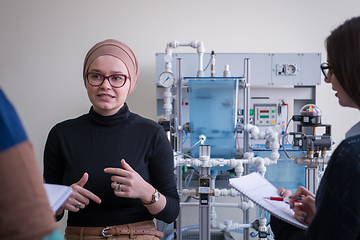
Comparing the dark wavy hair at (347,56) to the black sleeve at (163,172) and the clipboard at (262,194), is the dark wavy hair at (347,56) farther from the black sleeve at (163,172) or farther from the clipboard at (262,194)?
the black sleeve at (163,172)

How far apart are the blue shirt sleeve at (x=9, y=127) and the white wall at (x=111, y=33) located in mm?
2628

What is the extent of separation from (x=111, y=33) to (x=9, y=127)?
2790 mm

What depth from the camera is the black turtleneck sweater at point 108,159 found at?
101cm

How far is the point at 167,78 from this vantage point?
2049 mm

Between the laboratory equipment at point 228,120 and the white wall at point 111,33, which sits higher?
the white wall at point 111,33

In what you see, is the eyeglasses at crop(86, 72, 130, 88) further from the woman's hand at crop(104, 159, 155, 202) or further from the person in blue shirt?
the person in blue shirt

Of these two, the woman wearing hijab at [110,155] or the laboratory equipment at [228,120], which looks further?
the laboratory equipment at [228,120]

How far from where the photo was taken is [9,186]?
28cm

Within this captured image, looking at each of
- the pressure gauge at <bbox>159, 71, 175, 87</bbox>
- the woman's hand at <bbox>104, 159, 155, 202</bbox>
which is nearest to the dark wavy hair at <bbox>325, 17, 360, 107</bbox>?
the woman's hand at <bbox>104, 159, 155, 202</bbox>

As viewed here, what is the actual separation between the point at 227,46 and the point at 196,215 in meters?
1.77

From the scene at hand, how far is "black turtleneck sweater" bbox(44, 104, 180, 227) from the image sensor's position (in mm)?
1011

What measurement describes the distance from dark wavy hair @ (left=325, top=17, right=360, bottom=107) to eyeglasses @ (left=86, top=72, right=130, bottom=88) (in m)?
0.68

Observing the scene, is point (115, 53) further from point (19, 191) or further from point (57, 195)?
point (19, 191)

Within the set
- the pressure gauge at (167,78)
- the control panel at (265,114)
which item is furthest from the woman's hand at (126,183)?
the control panel at (265,114)
